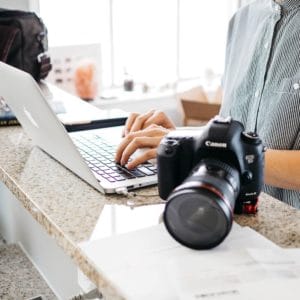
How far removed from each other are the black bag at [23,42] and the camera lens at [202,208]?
130 cm

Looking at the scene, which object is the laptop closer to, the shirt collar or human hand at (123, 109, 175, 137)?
human hand at (123, 109, 175, 137)

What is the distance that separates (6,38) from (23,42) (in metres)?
0.06

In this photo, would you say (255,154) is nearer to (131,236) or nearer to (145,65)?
(131,236)

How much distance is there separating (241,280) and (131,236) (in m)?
0.17

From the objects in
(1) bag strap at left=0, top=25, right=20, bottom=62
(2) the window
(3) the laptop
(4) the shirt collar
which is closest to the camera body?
(3) the laptop

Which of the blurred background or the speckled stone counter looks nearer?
the speckled stone counter

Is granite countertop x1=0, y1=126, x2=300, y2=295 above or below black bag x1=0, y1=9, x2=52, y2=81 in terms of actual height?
below

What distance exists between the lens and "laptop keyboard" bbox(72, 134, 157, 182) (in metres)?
0.96

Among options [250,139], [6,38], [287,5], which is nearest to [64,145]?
[250,139]

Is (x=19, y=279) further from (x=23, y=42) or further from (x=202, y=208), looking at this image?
(x=23, y=42)

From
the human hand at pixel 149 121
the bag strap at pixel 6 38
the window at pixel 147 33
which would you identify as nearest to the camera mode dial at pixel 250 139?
the human hand at pixel 149 121

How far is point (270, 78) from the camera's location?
4.28 ft

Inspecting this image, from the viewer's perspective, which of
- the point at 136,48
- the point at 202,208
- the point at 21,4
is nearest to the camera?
the point at 202,208

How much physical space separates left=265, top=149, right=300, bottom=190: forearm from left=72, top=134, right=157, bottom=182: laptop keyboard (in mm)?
224
